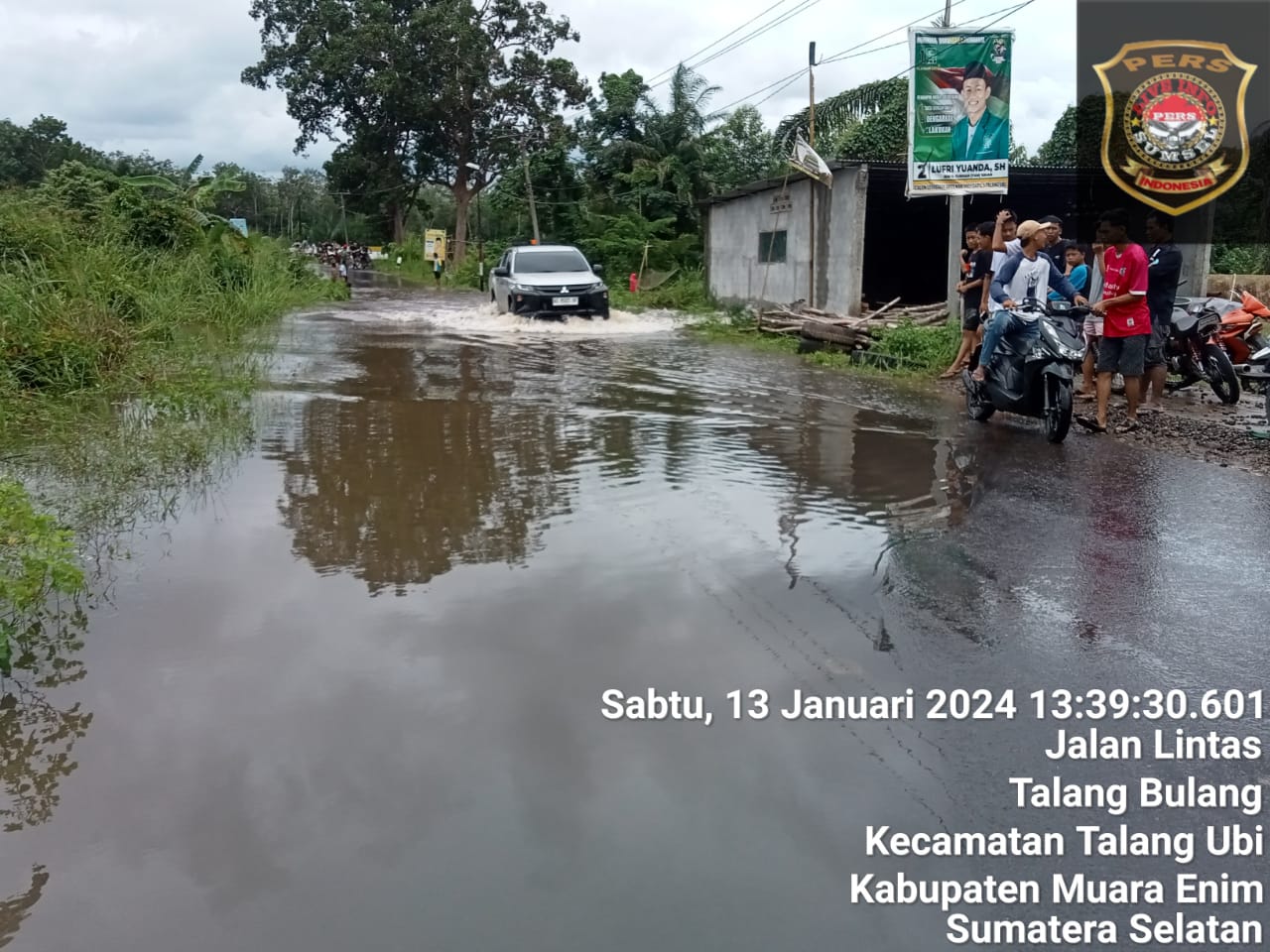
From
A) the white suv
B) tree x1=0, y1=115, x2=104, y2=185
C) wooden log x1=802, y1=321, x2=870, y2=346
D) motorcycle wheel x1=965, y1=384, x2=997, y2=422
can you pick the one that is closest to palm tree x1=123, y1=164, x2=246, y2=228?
the white suv

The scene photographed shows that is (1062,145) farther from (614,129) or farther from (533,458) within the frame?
(533,458)

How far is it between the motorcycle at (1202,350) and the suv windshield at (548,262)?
40.2 feet

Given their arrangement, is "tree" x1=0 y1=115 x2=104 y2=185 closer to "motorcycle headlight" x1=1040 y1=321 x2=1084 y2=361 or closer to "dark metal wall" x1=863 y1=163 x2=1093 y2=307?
"dark metal wall" x1=863 y1=163 x2=1093 y2=307

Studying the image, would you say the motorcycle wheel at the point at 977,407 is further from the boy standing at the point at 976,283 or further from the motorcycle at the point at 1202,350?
the motorcycle at the point at 1202,350

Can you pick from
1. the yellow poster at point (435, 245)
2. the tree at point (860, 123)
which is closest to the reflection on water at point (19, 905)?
the tree at point (860, 123)

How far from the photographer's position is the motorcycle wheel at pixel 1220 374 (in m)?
10.6

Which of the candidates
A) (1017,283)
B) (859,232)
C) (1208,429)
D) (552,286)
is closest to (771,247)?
(859,232)

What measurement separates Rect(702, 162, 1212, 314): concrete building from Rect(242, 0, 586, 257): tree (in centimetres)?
2357

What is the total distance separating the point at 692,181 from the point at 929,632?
30.0 m

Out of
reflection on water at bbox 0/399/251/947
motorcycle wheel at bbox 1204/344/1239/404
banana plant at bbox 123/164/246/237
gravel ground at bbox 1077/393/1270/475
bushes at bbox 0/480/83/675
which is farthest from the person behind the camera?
banana plant at bbox 123/164/246/237

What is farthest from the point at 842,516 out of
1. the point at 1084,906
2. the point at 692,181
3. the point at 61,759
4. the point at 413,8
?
the point at 413,8

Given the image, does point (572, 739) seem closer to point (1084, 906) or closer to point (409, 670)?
point (409, 670)

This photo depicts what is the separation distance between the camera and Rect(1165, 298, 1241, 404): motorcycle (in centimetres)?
1068

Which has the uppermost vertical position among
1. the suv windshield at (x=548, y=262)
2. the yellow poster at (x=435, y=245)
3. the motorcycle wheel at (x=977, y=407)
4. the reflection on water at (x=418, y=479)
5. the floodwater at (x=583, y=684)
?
the yellow poster at (x=435, y=245)
